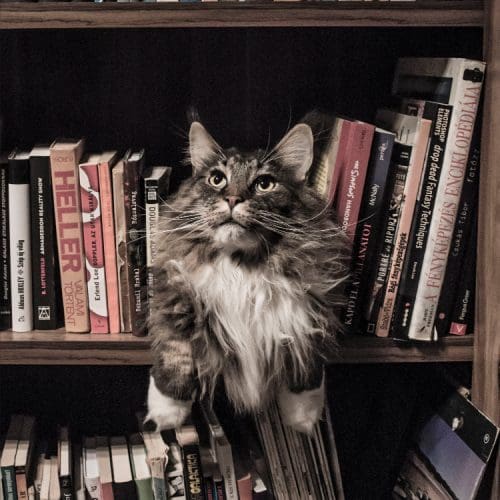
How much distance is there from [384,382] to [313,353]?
48 cm

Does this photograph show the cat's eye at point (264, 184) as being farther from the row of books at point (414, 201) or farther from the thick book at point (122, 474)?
the thick book at point (122, 474)

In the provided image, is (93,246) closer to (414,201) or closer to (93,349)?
(93,349)

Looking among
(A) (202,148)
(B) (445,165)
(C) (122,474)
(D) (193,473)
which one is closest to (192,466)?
(D) (193,473)

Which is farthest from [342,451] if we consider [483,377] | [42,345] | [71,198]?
[71,198]

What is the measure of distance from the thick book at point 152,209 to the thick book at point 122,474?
1.04 feet

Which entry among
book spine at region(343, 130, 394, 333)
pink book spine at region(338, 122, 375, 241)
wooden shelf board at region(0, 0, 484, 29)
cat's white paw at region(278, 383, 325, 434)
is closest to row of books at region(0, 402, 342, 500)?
cat's white paw at region(278, 383, 325, 434)

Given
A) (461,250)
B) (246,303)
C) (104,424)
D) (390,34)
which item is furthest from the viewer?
(104,424)

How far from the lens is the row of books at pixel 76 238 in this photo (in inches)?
48.9

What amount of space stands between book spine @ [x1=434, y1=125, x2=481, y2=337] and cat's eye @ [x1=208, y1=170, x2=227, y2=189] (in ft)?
1.32

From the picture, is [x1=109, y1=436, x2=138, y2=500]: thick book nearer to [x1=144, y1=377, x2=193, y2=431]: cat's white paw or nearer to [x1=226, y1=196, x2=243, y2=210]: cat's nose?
[x1=144, y1=377, x2=193, y2=431]: cat's white paw

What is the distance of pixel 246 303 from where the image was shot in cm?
119

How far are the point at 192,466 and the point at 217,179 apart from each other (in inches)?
20.2

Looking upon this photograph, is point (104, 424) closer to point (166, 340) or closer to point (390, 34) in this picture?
point (166, 340)

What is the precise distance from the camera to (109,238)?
1267mm
